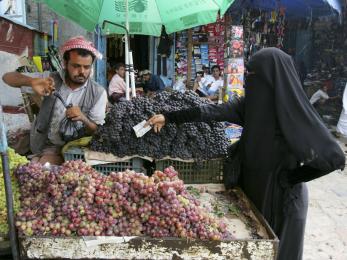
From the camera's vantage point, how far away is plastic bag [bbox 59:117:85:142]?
3.16m

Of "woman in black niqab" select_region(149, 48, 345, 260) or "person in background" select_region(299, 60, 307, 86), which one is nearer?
"woman in black niqab" select_region(149, 48, 345, 260)

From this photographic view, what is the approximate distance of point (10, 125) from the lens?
4.71 m

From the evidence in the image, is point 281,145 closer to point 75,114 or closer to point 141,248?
point 141,248

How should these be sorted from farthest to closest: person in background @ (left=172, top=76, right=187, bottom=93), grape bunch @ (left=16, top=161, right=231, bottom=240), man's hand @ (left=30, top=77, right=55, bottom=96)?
person in background @ (left=172, top=76, right=187, bottom=93) < man's hand @ (left=30, top=77, right=55, bottom=96) < grape bunch @ (left=16, top=161, right=231, bottom=240)

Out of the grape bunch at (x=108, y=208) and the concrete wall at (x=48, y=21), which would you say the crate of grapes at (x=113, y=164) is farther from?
the concrete wall at (x=48, y=21)

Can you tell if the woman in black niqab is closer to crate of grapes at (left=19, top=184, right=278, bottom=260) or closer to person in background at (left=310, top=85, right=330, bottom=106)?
crate of grapes at (left=19, top=184, right=278, bottom=260)

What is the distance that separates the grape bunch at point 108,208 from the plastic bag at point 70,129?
1.14 meters

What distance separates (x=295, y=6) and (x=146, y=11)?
6343mm

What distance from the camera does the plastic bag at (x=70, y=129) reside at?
→ 3.16 metres

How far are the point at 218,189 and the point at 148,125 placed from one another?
71cm

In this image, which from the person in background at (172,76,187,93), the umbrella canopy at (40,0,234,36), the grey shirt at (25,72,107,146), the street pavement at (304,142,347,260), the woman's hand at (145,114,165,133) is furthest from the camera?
the person in background at (172,76,187,93)

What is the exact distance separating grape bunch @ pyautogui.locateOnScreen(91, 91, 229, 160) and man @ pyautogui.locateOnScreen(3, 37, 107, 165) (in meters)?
0.31

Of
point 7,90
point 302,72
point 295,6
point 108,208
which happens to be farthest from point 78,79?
point 302,72

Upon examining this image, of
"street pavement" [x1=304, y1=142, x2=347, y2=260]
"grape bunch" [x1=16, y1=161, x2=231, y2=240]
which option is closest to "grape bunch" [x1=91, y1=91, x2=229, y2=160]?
"grape bunch" [x1=16, y1=161, x2=231, y2=240]
